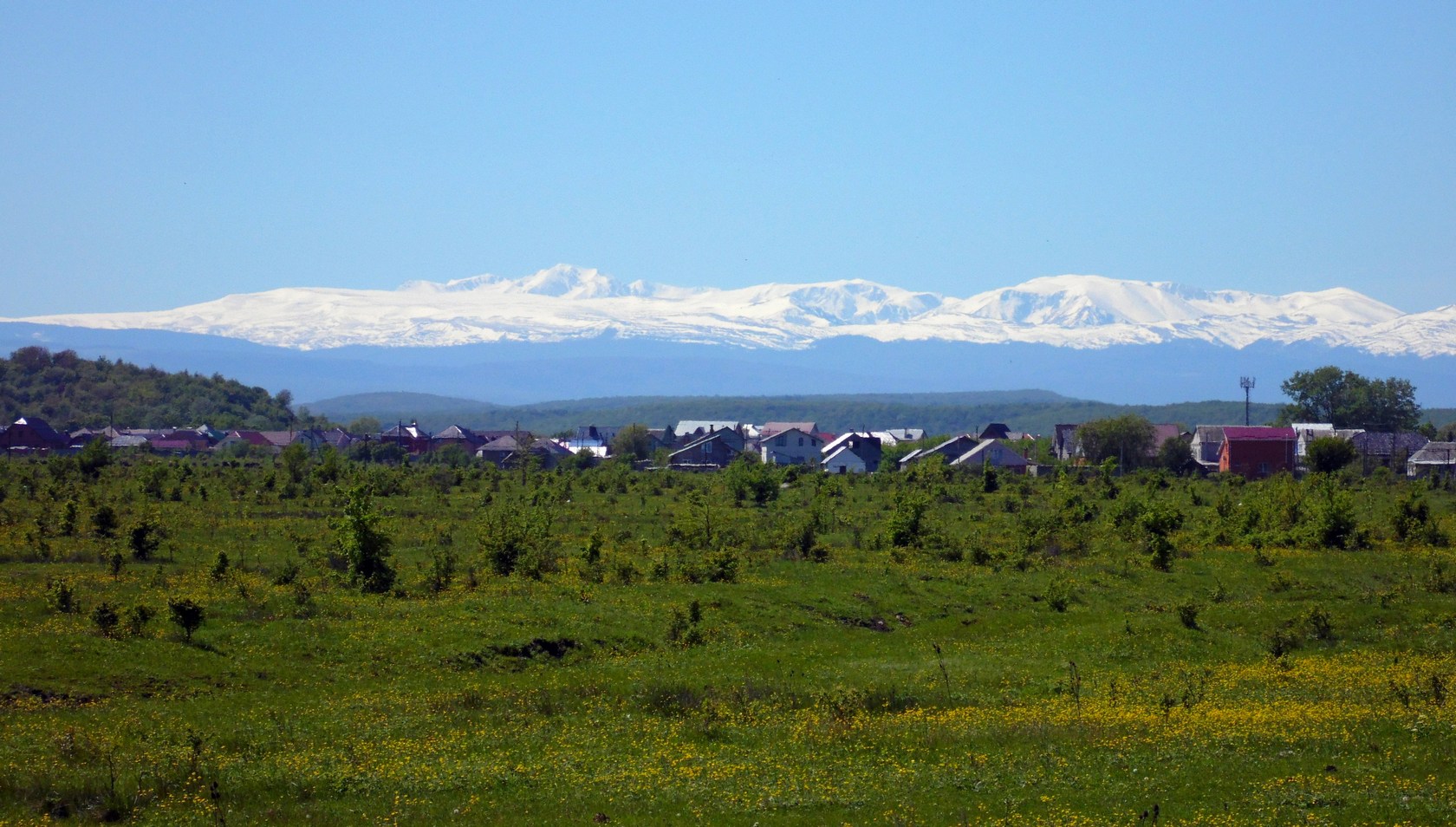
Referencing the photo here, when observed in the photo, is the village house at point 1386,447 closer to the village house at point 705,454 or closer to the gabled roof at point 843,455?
the gabled roof at point 843,455

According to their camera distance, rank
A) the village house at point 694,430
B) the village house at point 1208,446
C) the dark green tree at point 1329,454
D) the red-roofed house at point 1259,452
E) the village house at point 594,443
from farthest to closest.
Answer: the village house at point 694,430
the village house at point 594,443
the village house at point 1208,446
the red-roofed house at point 1259,452
the dark green tree at point 1329,454

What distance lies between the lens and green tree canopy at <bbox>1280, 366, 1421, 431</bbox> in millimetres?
125625

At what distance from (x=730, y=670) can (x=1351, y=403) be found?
121935mm

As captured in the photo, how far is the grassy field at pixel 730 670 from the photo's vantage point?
15.5m

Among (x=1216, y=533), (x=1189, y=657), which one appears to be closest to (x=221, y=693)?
(x=1189, y=657)

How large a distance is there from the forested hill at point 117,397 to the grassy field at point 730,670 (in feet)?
317

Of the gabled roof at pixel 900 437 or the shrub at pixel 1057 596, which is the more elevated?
the gabled roof at pixel 900 437

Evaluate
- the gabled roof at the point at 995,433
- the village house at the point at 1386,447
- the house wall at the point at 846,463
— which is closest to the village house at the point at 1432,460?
the village house at the point at 1386,447

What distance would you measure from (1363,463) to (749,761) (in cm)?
8477

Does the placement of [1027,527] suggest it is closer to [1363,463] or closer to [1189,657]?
[1189,657]

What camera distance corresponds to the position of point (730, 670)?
24.1 m

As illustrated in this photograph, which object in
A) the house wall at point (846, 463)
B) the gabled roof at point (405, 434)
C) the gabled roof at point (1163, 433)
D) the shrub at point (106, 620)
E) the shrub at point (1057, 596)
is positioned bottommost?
the house wall at point (846, 463)

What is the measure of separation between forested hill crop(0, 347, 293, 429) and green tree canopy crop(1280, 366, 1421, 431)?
376 ft

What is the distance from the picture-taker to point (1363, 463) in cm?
8831
